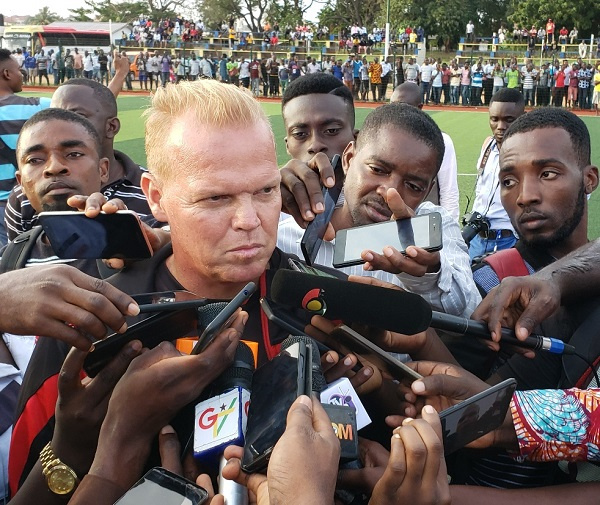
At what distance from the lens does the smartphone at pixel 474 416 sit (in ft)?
4.64

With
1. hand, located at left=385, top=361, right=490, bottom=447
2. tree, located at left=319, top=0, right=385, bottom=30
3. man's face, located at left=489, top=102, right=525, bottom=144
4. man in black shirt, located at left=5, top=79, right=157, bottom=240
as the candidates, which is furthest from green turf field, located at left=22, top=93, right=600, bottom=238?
tree, located at left=319, top=0, right=385, bottom=30

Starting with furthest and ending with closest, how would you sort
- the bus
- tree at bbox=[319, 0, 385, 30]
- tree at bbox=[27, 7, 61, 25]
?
1. tree at bbox=[27, 7, 61, 25]
2. tree at bbox=[319, 0, 385, 30]
3. the bus

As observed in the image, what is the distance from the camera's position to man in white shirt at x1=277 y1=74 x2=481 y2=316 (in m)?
2.23

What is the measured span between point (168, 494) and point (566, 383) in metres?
1.25

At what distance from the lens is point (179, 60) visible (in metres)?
33.0

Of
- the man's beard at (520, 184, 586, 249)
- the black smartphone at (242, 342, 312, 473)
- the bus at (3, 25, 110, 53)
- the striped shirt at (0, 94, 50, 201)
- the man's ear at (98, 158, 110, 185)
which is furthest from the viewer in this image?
the bus at (3, 25, 110, 53)

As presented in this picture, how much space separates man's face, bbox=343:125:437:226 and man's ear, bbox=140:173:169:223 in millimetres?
A: 1093

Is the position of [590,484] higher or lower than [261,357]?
lower

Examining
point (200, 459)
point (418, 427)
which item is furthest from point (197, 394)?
point (418, 427)

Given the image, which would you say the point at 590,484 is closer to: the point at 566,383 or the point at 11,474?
the point at 566,383

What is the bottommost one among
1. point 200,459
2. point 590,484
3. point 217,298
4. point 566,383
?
point 590,484

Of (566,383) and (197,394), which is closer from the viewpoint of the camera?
(197,394)

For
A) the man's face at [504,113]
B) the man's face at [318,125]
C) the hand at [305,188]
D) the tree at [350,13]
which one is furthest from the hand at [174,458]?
the tree at [350,13]

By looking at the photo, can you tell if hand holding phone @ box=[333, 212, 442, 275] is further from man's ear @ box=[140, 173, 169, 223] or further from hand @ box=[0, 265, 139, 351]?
hand @ box=[0, 265, 139, 351]
